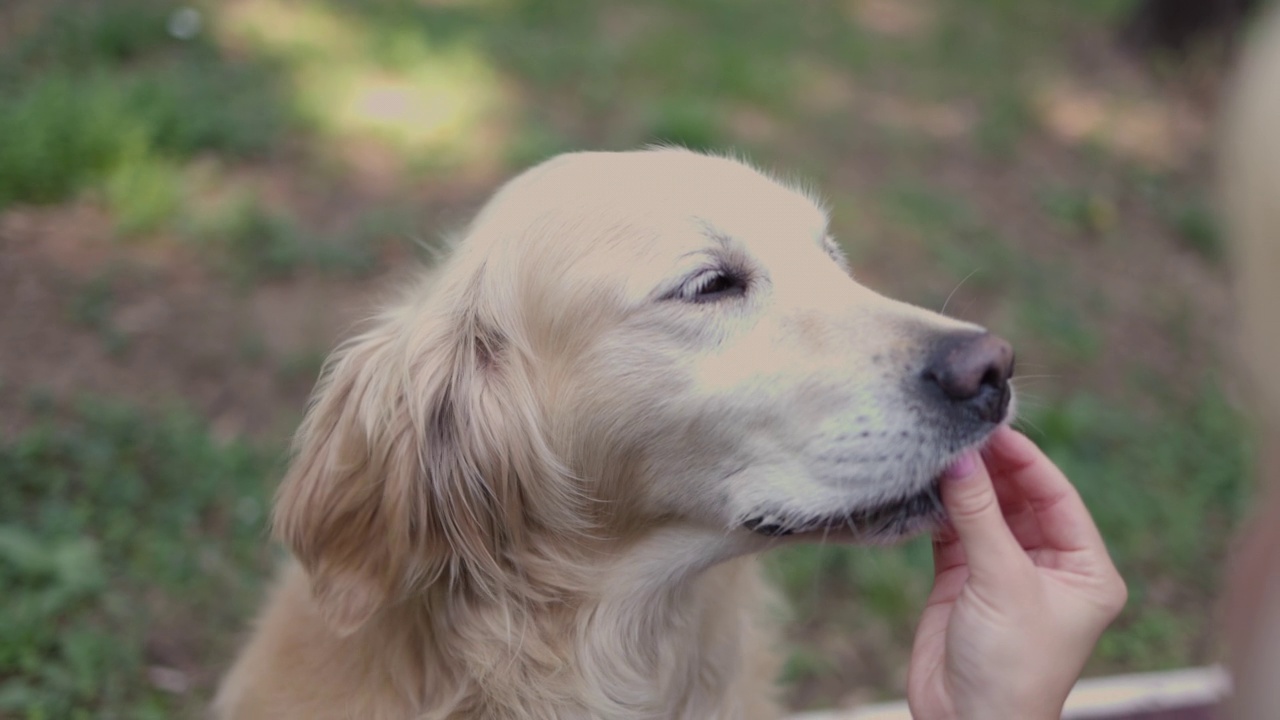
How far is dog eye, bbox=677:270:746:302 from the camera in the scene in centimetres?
202

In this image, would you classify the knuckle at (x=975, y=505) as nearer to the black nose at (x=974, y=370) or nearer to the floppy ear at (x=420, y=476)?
the black nose at (x=974, y=370)

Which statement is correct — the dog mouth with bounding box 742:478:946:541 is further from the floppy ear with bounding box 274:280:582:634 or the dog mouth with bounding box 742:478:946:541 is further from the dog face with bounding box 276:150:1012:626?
the floppy ear with bounding box 274:280:582:634

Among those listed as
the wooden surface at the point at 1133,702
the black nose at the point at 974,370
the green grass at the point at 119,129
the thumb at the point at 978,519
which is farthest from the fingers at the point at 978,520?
the green grass at the point at 119,129

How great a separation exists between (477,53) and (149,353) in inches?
118

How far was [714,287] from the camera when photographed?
6.71 ft

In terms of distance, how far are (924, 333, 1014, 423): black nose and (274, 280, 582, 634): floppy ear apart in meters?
0.83

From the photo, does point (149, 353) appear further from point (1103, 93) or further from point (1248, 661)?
point (1103, 93)

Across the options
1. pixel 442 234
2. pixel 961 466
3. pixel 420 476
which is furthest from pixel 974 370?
pixel 442 234

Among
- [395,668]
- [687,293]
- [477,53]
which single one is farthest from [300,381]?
[477,53]

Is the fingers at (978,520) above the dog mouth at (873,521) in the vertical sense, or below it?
above

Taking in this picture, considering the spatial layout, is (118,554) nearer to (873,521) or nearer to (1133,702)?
(873,521)

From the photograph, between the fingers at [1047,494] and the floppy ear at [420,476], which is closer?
the fingers at [1047,494]

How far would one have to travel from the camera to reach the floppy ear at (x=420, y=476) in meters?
2.02

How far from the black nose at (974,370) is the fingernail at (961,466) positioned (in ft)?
0.28
